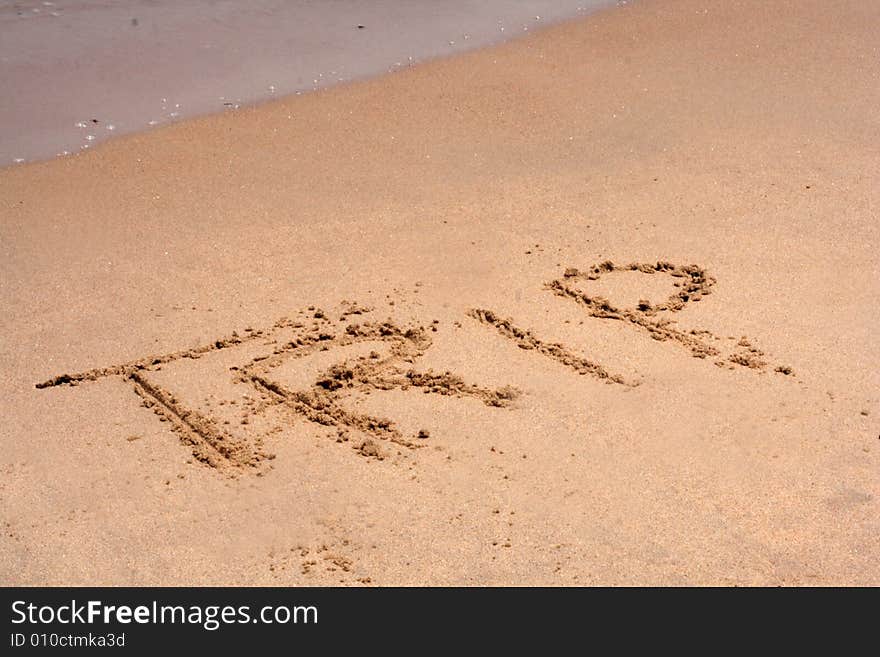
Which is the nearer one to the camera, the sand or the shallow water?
the sand

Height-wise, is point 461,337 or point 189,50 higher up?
point 189,50

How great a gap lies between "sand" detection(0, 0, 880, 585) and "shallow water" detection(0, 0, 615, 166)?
11.7 inches

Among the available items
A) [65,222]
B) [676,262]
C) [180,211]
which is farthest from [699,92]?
[65,222]

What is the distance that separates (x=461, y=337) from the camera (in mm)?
3473

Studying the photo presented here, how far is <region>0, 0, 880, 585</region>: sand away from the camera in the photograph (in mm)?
2703

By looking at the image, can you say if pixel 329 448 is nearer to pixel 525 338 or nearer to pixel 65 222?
pixel 525 338

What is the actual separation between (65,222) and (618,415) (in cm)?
225

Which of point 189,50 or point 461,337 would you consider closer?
point 461,337

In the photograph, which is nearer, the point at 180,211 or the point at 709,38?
the point at 180,211

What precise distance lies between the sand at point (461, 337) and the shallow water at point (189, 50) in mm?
297

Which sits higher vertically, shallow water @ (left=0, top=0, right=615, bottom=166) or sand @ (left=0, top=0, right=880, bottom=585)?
shallow water @ (left=0, top=0, right=615, bottom=166)

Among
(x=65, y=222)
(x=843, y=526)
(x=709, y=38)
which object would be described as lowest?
(x=843, y=526)

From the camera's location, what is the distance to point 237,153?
15.5ft

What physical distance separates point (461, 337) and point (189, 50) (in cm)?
311
